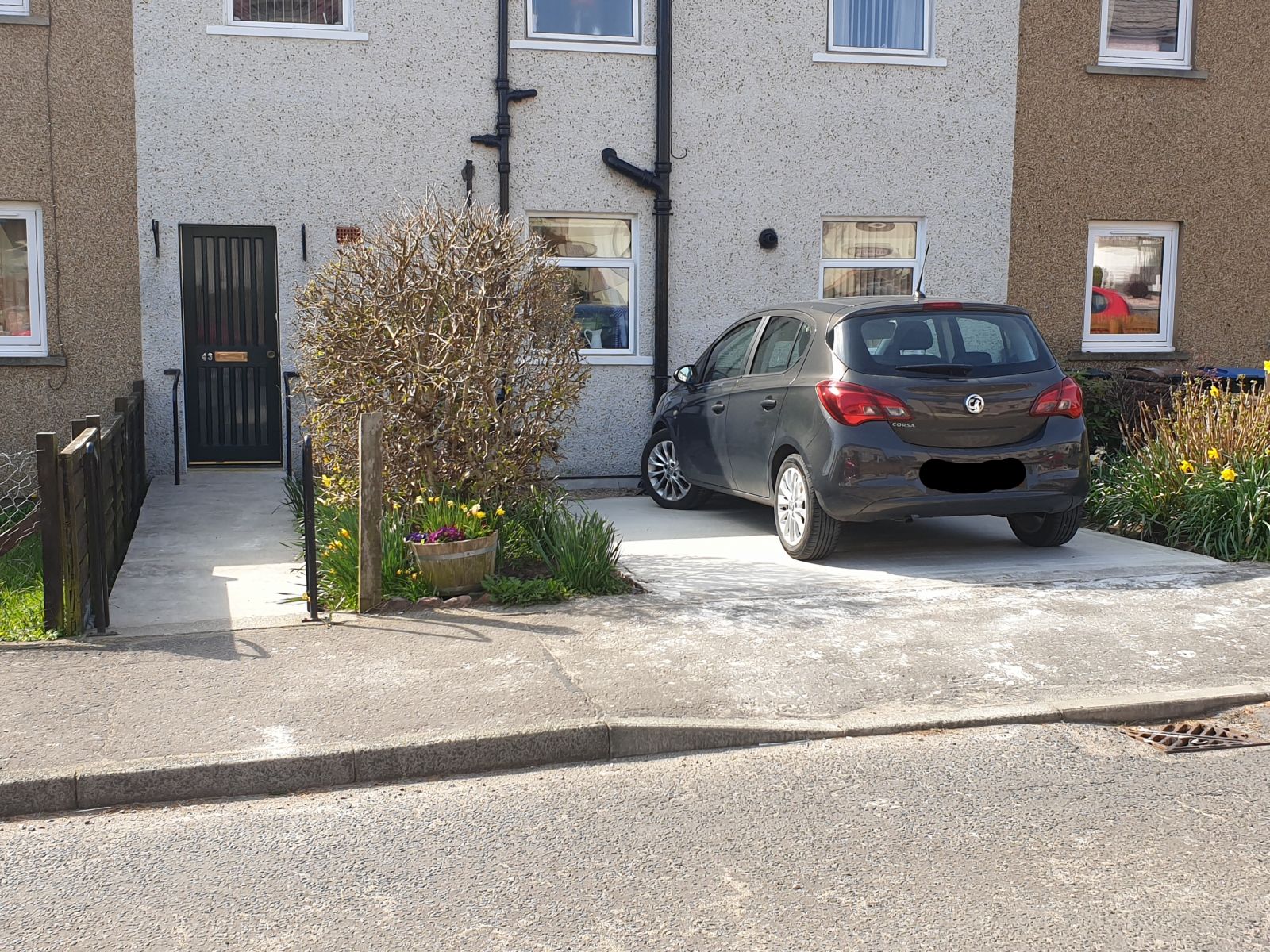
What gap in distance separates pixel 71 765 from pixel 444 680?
5.00 ft

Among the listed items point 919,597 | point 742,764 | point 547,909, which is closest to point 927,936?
point 547,909

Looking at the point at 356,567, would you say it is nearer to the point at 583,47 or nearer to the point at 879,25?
the point at 583,47

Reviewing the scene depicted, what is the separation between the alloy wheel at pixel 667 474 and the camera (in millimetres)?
10577

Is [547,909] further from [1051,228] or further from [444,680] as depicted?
[1051,228]

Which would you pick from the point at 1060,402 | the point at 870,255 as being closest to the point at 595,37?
the point at 870,255

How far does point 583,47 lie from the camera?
12672mm

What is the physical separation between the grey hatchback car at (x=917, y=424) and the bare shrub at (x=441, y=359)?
4.96 ft

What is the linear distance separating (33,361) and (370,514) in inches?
251

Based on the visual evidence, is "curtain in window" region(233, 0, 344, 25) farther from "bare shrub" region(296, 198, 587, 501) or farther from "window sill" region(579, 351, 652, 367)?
"bare shrub" region(296, 198, 587, 501)

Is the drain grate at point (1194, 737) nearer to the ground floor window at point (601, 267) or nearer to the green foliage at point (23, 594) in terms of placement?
the green foliage at point (23, 594)

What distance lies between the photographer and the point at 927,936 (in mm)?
3533

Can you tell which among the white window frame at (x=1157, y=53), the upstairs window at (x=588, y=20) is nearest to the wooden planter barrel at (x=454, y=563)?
the upstairs window at (x=588, y=20)

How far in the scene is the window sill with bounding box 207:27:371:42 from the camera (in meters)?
11.9

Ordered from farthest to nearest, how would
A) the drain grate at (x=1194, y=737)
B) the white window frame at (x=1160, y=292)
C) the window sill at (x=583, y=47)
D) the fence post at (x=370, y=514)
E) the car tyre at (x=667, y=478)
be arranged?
the white window frame at (x=1160, y=292) → the window sill at (x=583, y=47) → the car tyre at (x=667, y=478) → the fence post at (x=370, y=514) → the drain grate at (x=1194, y=737)
